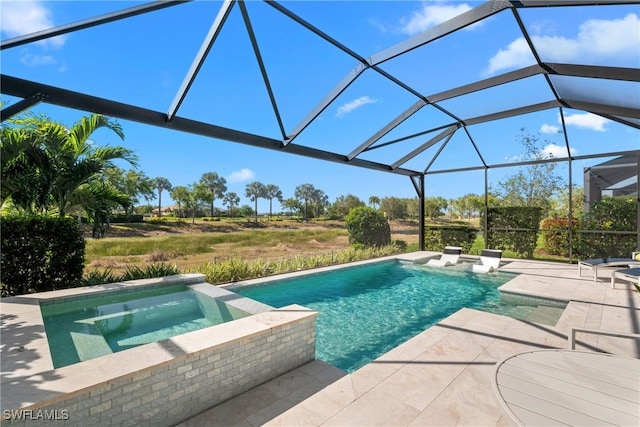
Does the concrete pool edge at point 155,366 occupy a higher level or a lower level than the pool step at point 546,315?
higher

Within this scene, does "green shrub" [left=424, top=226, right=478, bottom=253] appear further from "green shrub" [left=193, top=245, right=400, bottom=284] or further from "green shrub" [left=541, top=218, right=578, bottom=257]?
"green shrub" [left=193, top=245, right=400, bottom=284]

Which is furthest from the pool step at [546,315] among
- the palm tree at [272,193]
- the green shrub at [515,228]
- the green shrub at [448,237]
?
the palm tree at [272,193]

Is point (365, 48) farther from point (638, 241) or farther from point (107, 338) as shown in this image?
point (638, 241)

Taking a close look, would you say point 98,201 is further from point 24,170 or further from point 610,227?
point 610,227

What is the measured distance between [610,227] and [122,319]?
1427cm

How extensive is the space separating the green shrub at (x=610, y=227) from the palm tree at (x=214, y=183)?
33177mm

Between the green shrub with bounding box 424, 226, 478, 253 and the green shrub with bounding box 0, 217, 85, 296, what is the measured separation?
43.3 ft

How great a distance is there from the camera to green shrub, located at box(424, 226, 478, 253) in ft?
43.0

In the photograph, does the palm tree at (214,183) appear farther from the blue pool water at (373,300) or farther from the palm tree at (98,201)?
the blue pool water at (373,300)

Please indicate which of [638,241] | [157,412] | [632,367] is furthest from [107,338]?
[638,241]

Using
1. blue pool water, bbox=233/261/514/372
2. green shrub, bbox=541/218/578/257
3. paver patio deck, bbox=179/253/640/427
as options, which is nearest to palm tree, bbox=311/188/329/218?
blue pool water, bbox=233/261/514/372

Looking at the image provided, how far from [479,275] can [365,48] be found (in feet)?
26.5

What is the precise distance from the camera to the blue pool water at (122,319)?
175 inches

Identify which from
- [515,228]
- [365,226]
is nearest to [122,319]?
[365,226]
